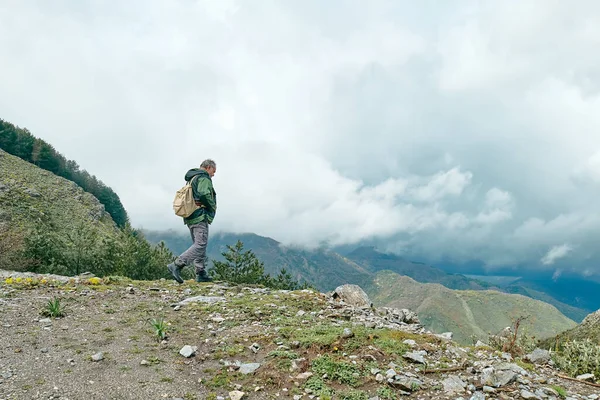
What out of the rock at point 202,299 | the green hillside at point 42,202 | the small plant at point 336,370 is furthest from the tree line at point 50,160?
the small plant at point 336,370

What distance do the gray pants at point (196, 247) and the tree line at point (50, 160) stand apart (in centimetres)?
11379

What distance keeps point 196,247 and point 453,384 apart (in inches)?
404

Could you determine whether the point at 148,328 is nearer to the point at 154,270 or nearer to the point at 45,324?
the point at 45,324

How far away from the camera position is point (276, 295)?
42.2 feet

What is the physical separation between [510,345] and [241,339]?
664 cm

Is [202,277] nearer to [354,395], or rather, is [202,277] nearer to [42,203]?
[354,395]

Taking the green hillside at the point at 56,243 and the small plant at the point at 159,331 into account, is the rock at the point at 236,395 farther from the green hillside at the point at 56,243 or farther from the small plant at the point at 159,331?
the green hillside at the point at 56,243

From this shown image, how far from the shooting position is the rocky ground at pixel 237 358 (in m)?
6.06

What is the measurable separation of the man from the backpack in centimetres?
15

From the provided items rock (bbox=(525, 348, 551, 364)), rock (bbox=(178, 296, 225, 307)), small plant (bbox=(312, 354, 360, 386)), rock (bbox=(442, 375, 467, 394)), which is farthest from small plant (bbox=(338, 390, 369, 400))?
rock (bbox=(178, 296, 225, 307))

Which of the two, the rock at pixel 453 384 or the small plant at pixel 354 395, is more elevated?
the rock at pixel 453 384

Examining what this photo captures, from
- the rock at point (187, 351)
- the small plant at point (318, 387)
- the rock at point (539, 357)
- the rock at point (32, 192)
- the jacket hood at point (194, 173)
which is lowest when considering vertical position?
the rock at point (187, 351)

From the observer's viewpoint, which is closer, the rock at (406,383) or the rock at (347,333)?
the rock at (406,383)

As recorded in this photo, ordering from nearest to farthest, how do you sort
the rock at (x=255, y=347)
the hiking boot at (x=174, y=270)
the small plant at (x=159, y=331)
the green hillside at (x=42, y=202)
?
the rock at (x=255, y=347), the small plant at (x=159, y=331), the hiking boot at (x=174, y=270), the green hillside at (x=42, y=202)
